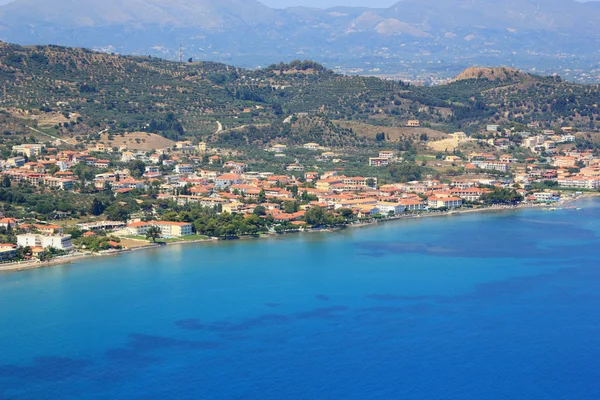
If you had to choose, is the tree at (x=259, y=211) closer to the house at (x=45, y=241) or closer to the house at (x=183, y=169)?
the house at (x=45, y=241)

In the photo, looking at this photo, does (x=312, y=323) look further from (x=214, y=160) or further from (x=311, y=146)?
(x=311, y=146)

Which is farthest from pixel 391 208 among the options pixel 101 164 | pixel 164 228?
pixel 101 164

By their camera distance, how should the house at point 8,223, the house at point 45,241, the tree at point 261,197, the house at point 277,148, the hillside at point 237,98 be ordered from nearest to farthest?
the house at point 45,241 → the house at point 8,223 → the tree at point 261,197 → the house at point 277,148 → the hillside at point 237,98

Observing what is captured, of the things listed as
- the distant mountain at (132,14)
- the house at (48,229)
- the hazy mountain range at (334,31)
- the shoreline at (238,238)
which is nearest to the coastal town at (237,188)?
the house at (48,229)

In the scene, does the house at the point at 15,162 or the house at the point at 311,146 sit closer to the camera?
the house at the point at 15,162

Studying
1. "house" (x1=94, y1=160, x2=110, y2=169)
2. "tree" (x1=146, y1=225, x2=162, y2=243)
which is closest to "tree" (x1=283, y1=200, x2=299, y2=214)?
"tree" (x1=146, y1=225, x2=162, y2=243)

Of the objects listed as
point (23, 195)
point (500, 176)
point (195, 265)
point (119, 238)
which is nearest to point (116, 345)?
point (195, 265)
